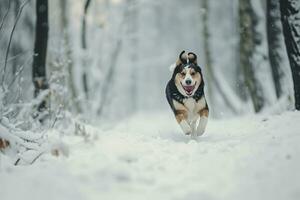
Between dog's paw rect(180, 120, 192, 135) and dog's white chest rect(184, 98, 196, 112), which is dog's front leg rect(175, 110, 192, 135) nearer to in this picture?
dog's paw rect(180, 120, 192, 135)

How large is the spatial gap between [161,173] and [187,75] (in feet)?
9.19

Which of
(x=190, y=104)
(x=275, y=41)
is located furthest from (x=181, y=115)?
(x=275, y=41)

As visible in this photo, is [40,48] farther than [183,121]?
Yes

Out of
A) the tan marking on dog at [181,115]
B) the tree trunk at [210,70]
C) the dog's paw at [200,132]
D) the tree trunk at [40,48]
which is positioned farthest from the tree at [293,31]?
the tree trunk at [210,70]

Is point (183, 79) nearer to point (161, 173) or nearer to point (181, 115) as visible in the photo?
point (181, 115)

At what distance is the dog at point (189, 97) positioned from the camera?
7508 millimetres

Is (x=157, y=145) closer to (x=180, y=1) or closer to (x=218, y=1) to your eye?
(x=218, y=1)

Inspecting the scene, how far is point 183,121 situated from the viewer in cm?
759

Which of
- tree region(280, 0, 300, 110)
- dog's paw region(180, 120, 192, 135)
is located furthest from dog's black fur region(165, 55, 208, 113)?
tree region(280, 0, 300, 110)

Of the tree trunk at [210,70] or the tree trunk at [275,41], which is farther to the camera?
the tree trunk at [210,70]

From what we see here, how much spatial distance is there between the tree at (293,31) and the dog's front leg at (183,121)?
190cm

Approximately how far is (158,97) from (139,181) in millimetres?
41743

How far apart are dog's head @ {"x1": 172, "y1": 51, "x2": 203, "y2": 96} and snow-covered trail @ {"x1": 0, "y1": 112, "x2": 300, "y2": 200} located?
1.68m

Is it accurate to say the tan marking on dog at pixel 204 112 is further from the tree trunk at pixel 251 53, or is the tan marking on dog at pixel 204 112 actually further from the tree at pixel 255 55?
the tree trunk at pixel 251 53
